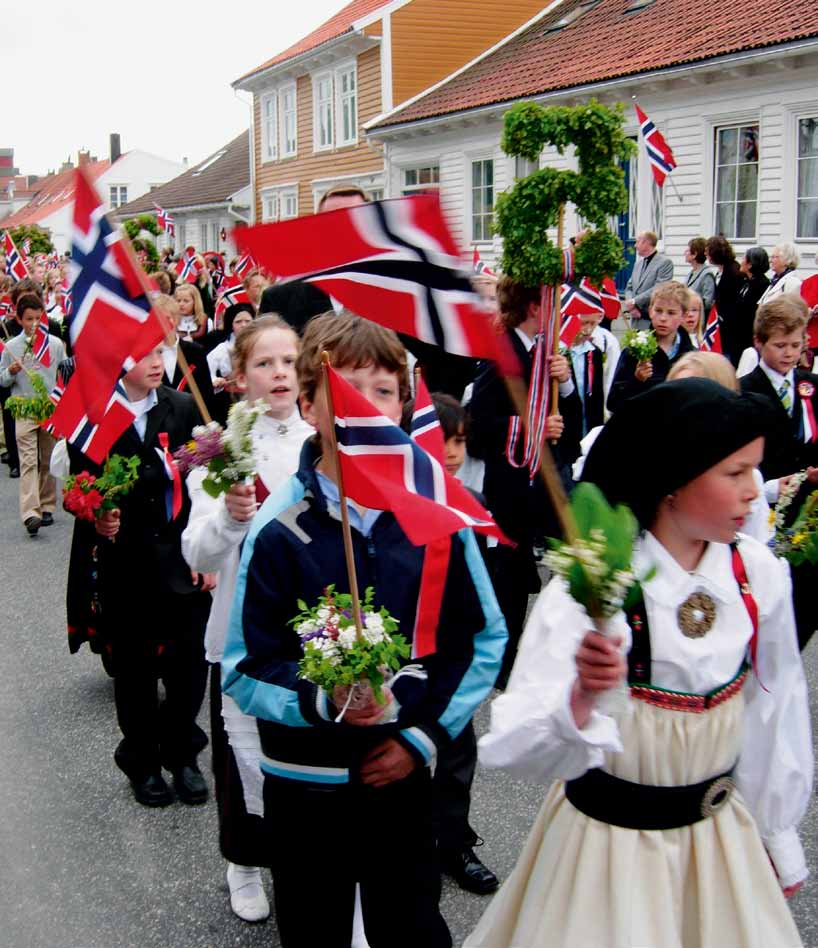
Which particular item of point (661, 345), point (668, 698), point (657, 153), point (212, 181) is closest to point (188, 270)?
point (657, 153)

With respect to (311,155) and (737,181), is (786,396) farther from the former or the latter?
(311,155)

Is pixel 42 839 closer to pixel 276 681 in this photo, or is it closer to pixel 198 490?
pixel 198 490

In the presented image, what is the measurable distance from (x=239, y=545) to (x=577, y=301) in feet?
17.0

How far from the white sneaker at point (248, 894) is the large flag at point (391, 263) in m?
2.10

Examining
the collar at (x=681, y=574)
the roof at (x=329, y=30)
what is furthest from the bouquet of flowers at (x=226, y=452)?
the roof at (x=329, y=30)

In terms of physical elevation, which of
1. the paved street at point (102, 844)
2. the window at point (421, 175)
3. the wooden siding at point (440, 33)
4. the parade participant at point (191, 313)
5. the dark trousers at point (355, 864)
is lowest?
the paved street at point (102, 844)

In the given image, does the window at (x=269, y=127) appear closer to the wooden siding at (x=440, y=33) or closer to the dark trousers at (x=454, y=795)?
the wooden siding at (x=440, y=33)

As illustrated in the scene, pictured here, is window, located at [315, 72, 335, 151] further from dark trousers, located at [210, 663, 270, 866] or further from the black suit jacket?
dark trousers, located at [210, 663, 270, 866]

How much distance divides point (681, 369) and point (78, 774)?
10.4ft

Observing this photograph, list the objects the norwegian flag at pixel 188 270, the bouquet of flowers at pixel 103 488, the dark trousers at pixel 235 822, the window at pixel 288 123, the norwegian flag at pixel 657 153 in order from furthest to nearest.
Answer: the window at pixel 288 123 → the norwegian flag at pixel 188 270 → the norwegian flag at pixel 657 153 → the bouquet of flowers at pixel 103 488 → the dark trousers at pixel 235 822

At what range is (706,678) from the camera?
259 cm

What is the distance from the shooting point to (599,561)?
2.12m

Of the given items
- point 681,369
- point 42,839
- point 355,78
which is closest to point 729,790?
point 681,369

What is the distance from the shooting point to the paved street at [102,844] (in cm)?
398
